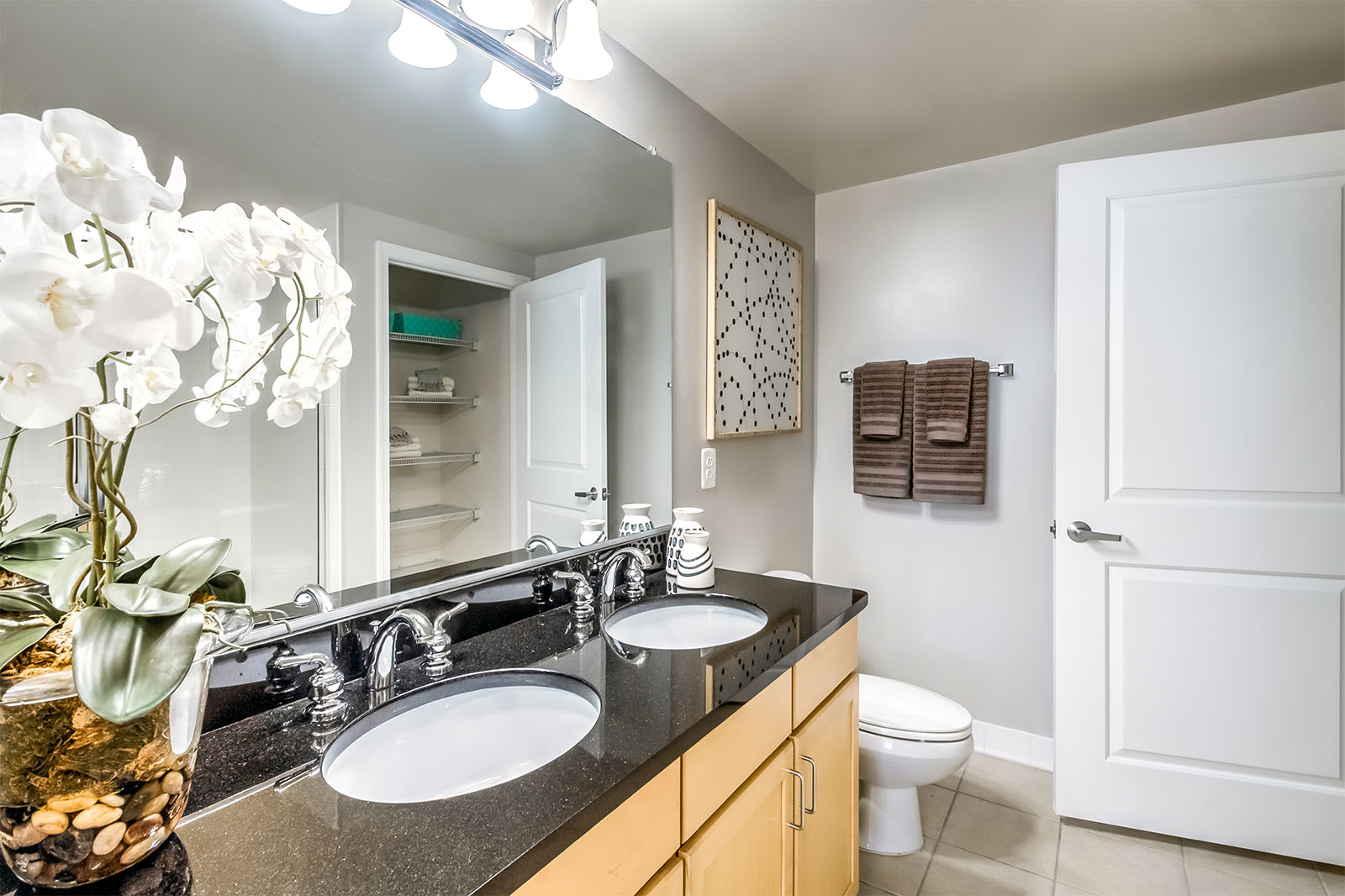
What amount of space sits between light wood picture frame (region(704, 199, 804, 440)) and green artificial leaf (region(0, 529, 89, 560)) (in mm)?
1607

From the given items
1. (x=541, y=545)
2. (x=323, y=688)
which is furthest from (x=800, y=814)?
(x=323, y=688)

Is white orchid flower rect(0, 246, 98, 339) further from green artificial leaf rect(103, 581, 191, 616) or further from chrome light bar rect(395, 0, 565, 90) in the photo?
chrome light bar rect(395, 0, 565, 90)

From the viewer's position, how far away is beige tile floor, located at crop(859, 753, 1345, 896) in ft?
5.83

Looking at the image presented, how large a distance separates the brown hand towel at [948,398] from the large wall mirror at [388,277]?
120cm

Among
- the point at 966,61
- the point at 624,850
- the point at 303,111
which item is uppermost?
the point at 966,61

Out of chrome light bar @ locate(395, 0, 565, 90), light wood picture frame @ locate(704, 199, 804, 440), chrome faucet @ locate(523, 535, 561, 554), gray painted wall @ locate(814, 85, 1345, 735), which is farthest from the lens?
gray painted wall @ locate(814, 85, 1345, 735)

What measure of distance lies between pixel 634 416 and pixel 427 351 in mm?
694

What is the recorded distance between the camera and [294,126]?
40.9 inches

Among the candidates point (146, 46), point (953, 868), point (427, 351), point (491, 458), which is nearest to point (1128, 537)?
point (953, 868)

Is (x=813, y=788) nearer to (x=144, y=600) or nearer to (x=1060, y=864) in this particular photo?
(x=1060, y=864)

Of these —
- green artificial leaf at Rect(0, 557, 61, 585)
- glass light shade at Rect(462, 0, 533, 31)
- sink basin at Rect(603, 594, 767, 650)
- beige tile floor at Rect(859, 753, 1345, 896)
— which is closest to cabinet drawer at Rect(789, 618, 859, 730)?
sink basin at Rect(603, 594, 767, 650)

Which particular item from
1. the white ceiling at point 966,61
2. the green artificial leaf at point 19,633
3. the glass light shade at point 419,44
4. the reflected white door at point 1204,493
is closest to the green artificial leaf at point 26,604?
the green artificial leaf at point 19,633

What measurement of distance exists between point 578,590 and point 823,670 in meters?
0.56

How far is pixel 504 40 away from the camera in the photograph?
4.56 ft
